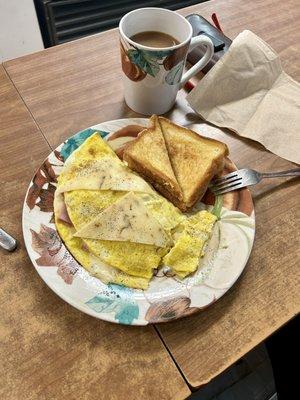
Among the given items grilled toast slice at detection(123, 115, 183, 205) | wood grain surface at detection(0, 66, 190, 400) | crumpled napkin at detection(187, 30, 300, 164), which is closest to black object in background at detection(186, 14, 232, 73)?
crumpled napkin at detection(187, 30, 300, 164)

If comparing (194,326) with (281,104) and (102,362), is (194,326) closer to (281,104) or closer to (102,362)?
(102,362)

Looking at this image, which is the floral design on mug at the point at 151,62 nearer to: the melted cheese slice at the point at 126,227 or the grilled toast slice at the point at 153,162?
the grilled toast slice at the point at 153,162

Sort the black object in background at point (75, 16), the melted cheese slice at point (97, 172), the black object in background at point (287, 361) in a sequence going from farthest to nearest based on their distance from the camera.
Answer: the black object in background at point (75, 16), the black object in background at point (287, 361), the melted cheese slice at point (97, 172)

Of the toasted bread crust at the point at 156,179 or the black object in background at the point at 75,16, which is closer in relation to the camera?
the toasted bread crust at the point at 156,179

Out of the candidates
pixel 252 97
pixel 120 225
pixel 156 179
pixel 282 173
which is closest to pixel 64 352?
pixel 120 225

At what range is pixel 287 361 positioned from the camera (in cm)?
85

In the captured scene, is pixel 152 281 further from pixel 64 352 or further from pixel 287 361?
pixel 287 361

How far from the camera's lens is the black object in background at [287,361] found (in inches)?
32.8

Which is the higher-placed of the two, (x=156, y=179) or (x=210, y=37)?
(x=210, y=37)

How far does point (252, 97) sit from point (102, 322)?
0.63m

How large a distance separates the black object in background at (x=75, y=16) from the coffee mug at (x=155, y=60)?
3.39ft

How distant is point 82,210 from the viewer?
65cm

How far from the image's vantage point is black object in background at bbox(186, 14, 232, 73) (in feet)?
3.03

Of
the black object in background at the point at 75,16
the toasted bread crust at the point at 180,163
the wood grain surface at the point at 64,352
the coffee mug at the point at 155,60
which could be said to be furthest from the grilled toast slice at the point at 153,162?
the black object in background at the point at 75,16
